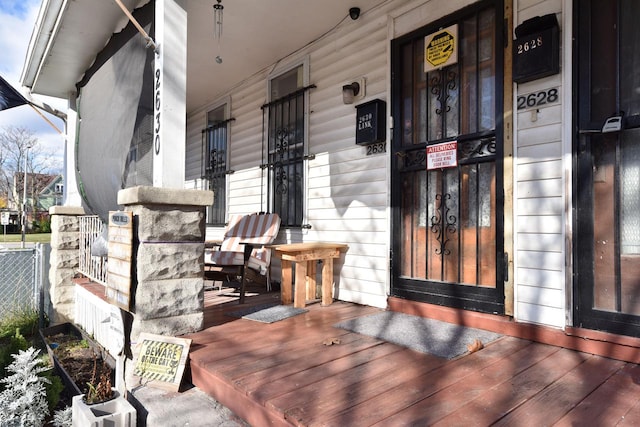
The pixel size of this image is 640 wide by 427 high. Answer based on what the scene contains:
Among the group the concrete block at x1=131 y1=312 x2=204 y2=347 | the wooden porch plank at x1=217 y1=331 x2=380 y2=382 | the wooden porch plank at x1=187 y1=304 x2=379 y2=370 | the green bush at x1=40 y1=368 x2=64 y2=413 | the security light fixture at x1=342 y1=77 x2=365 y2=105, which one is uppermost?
the security light fixture at x1=342 y1=77 x2=365 y2=105

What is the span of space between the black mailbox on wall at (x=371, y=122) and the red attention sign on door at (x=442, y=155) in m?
0.51

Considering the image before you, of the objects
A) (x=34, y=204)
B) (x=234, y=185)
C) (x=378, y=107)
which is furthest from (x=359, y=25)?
(x=34, y=204)

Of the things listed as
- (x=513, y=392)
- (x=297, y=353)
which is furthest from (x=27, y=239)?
(x=513, y=392)

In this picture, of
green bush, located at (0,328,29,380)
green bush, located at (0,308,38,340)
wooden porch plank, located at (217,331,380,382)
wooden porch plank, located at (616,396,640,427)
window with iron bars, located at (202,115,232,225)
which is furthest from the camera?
window with iron bars, located at (202,115,232,225)

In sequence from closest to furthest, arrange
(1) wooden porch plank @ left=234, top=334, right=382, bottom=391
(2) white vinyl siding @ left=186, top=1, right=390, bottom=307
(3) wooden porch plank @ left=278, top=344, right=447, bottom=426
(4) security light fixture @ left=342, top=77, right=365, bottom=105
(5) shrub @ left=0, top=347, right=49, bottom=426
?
(3) wooden porch plank @ left=278, top=344, right=447, bottom=426, (1) wooden porch plank @ left=234, top=334, right=382, bottom=391, (5) shrub @ left=0, top=347, right=49, bottom=426, (2) white vinyl siding @ left=186, top=1, right=390, bottom=307, (4) security light fixture @ left=342, top=77, right=365, bottom=105

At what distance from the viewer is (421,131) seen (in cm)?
317

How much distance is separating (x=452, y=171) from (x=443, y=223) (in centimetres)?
41

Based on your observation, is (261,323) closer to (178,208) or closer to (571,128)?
(178,208)

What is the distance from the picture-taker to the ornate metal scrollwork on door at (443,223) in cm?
294

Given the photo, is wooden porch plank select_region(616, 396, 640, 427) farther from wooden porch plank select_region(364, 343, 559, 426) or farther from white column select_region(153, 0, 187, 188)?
white column select_region(153, 0, 187, 188)

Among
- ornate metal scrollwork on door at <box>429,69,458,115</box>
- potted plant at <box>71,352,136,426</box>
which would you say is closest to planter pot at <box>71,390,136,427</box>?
potted plant at <box>71,352,136,426</box>

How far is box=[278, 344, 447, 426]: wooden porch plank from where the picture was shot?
153cm

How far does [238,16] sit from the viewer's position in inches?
146

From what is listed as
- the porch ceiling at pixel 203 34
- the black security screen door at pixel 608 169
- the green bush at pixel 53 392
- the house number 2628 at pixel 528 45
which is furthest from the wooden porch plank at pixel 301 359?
the porch ceiling at pixel 203 34
